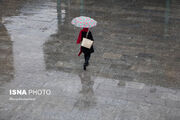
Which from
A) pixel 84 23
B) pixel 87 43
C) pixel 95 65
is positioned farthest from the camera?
pixel 95 65

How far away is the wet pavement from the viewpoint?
789cm

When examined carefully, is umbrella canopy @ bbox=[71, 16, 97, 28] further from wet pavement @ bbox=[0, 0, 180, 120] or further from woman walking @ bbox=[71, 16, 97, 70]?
wet pavement @ bbox=[0, 0, 180, 120]

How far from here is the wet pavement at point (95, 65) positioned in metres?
7.89

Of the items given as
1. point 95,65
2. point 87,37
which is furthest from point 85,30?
point 95,65

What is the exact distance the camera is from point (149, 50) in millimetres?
11695

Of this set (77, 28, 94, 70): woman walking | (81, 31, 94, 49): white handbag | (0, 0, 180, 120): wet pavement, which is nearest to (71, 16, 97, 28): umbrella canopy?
(77, 28, 94, 70): woman walking

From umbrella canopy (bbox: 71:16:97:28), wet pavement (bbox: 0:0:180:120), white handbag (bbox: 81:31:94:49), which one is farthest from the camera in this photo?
white handbag (bbox: 81:31:94:49)

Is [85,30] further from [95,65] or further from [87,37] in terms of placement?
[95,65]

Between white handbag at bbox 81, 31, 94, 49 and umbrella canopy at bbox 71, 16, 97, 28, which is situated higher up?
umbrella canopy at bbox 71, 16, 97, 28

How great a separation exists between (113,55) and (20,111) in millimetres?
4445

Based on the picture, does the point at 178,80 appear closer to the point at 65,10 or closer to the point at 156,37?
the point at 156,37

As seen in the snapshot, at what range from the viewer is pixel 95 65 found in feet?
33.9

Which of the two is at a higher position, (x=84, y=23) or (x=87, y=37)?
(x=84, y=23)

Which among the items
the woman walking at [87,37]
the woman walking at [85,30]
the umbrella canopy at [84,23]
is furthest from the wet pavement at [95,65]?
the umbrella canopy at [84,23]
